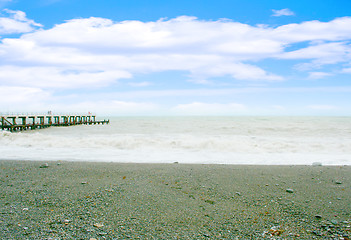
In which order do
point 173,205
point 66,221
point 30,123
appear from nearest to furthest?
point 66,221, point 173,205, point 30,123

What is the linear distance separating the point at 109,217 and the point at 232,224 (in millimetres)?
1715

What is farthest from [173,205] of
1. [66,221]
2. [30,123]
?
[30,123]

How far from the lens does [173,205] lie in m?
4.32

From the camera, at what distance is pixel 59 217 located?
3725mm

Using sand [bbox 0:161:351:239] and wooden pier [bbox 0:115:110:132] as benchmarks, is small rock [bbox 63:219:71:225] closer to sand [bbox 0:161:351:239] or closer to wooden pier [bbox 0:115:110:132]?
sand [bbox 0:161:351:239]

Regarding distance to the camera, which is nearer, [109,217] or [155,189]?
[109,217]

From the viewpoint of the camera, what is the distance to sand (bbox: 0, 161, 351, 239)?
3.38 metres

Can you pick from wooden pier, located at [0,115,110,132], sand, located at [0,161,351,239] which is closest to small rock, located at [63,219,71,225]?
sand, located at [0,161,351,239]

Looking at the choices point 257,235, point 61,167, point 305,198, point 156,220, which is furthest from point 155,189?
point 61,167

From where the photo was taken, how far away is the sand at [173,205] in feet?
11.1

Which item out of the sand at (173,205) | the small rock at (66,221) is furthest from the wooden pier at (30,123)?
the small rock at (66,221)

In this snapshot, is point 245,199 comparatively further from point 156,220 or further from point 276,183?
point 156,220

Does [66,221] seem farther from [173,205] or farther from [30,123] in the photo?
[30,123]

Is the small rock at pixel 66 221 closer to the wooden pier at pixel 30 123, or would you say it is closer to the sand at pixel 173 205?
the sand at pixel 173 205
